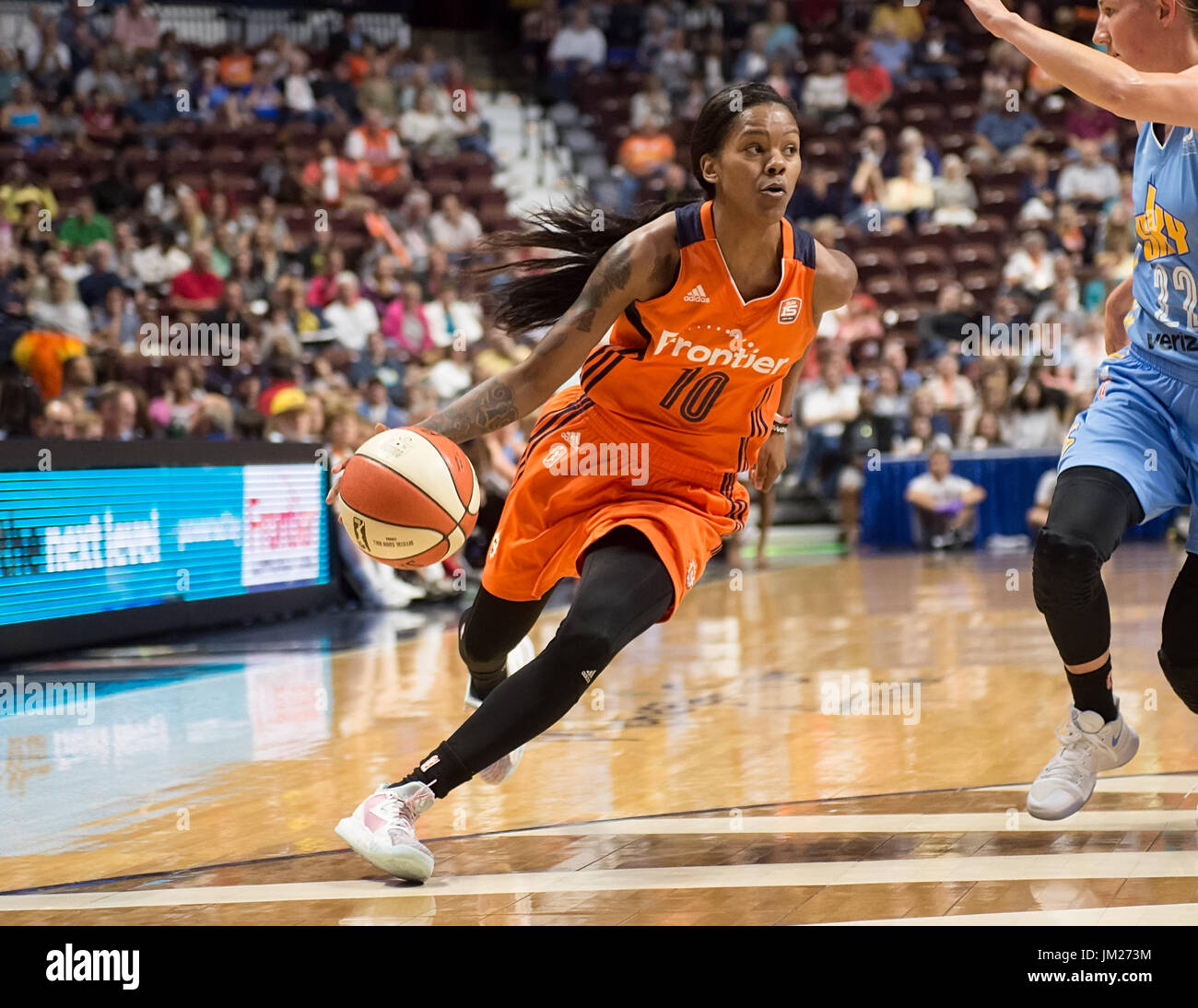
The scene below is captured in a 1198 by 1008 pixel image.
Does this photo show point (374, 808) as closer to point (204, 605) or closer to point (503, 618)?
point (503, 618)

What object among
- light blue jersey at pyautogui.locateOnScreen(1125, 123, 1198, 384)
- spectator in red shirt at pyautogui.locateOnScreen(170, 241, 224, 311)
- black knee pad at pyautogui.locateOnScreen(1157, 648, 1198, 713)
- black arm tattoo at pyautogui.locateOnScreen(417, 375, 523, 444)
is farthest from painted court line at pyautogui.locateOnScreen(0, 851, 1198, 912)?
spectator in red shirt at pyautogui.locateOnScreen(170, 241, 224, 311)

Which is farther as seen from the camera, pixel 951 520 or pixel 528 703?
pixel 951 520

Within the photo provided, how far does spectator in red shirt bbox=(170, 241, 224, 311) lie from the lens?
42.2 feet

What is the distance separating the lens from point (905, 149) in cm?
1538

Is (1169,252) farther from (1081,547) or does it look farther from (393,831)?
(393,831)

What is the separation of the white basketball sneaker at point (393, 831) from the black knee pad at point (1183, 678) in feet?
5.96

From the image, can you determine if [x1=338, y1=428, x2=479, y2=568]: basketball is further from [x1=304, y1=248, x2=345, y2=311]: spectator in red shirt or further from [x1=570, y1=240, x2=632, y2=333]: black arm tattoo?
[x1=304, y1=248, x2=345, y2=311]: spectator in red shirt

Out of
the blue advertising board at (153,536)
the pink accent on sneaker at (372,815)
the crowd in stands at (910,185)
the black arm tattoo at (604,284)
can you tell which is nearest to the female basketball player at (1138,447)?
the black arm tattoo at (604,284)

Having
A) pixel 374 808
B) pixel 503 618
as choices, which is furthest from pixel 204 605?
pixel 374 808

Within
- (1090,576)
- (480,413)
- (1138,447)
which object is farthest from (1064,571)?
(480,413)

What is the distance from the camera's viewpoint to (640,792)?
4363 mm

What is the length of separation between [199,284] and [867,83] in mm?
7964

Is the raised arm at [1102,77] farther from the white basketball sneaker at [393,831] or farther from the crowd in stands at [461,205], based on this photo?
the crowd in stands at [461,205]
